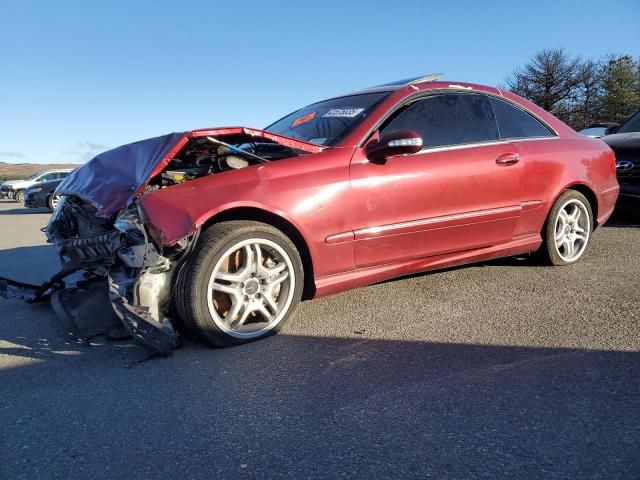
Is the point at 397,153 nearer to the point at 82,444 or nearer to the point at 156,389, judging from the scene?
the point at 156,389

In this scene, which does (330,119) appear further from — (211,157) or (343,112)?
(211,157)

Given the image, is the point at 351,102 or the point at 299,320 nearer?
the point at 299,320

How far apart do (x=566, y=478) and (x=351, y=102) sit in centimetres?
293

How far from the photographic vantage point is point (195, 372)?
2.45 meters

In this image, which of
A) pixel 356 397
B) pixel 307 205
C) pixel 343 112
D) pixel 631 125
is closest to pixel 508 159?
pixel 343 112

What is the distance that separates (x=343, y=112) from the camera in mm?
3619

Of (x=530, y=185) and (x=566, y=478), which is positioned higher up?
(x=530, y=185)

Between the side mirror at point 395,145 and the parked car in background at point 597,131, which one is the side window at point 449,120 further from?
the parked car in background at point 597,131

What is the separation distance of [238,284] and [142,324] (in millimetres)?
570

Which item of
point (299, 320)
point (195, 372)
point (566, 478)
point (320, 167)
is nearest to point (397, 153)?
point (320, 167)

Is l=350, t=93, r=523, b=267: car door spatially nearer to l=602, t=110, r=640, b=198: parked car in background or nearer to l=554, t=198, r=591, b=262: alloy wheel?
l=554, t=198, r=591, b=262: alloy wheel

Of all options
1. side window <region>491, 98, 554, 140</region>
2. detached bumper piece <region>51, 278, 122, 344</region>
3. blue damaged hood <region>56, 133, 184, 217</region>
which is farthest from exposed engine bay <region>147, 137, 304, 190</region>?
side window <region>491, 98, 554, 140</region>

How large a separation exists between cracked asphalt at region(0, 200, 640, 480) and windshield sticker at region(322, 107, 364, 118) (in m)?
1.37

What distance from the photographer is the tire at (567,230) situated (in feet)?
13.4
